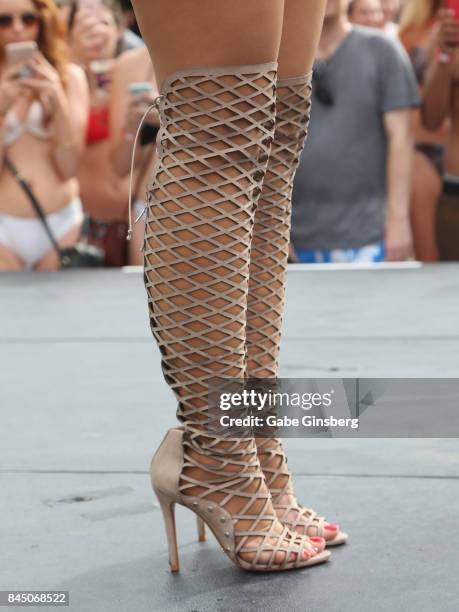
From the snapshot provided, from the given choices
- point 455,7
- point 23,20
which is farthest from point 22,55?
point 455,7

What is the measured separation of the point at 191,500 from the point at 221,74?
0.52 m

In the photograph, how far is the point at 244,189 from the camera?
A: 143 centimetres

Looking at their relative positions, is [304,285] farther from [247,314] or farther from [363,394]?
[247,314]

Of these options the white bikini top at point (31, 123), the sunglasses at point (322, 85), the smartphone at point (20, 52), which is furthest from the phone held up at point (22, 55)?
the sunglasses at point (322, 85)

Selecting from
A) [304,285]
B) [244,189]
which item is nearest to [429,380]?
[244,189]

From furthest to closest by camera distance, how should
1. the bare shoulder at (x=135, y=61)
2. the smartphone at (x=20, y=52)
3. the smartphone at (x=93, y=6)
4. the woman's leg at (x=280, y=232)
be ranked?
the smartphone at (x=93, y=6), the bare shoulder at (x=135, y=61), the smartphone at (x=20, y=52), the woman's leg at (x=280, y=232)

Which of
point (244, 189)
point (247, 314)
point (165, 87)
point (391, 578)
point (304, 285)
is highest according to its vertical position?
point (165, 87)

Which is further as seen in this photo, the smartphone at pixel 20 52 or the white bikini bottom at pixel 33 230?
the white bikini bottom at pixel 33 230

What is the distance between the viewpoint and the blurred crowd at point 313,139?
4.20 m

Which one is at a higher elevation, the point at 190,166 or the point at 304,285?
the point at 190,166

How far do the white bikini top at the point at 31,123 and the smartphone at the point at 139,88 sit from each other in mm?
336

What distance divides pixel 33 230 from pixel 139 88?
2.08 ft

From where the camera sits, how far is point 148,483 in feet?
6.05

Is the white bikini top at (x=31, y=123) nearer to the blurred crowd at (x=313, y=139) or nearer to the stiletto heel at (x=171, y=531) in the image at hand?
the blurred crowd at (x=313, y=139)
